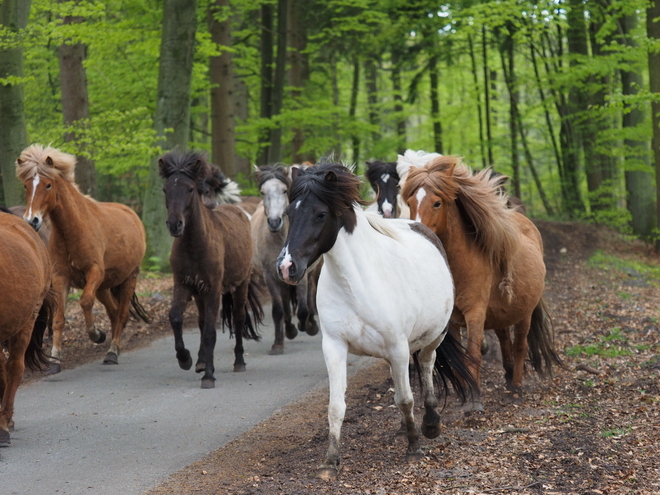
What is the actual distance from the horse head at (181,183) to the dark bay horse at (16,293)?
198 centimetres

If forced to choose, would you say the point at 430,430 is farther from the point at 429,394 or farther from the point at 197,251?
the point at 197,251

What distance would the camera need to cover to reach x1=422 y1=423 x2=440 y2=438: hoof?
6512mm

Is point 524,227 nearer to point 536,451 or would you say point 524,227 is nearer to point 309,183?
point 536,451

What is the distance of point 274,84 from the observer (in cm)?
2262

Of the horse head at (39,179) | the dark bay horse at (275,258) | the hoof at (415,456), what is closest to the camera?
the hoof at (415,456)

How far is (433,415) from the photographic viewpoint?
648 cm

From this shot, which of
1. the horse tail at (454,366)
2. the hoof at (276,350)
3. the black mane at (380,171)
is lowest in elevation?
the hoof at (276,350)

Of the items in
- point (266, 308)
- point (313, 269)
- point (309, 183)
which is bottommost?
point (266, 308)

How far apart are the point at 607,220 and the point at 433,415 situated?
23958 millimetres

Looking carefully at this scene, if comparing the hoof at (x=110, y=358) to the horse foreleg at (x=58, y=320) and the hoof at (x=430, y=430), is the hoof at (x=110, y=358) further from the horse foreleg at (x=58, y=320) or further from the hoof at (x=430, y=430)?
the hoof at (x=430, y=430)

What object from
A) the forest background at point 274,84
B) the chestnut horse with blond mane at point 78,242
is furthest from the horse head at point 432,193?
the forest background at point 274,84

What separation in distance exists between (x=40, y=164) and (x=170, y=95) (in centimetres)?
729

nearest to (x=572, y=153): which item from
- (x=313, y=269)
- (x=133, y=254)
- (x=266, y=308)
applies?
(x=266, y=308)

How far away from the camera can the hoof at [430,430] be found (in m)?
6.51
